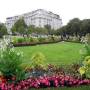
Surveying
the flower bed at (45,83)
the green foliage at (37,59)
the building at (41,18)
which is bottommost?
the flower bed at (45,83)

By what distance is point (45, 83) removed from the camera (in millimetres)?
9156

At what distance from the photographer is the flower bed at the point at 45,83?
8.76 m

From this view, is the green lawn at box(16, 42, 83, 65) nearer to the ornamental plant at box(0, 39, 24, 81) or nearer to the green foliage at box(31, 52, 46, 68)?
the green foliage at box(31, 52, 46, 68)

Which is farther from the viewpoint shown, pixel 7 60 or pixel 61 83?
pixel 7 60

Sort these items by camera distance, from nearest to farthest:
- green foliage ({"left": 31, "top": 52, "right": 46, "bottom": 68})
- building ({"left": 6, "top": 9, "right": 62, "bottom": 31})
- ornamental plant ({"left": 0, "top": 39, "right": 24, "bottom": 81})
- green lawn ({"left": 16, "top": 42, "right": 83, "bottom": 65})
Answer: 1. ornamental plant ({"left": 0, "top": 39, "right": 24, "bottom": 81})
2. green foliage ({"left": 31, "top": 52, "right": 46, "bottom": 68})
3. green lawn ({"left": 16, "top": 42, "right": 83, "bottom": 65})
4. building ({"left": 6, "top": 9, "right": 62, "bottom": 31})

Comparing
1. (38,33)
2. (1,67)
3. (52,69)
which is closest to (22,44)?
(52,69)

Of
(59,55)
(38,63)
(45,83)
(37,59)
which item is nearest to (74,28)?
(59,55)

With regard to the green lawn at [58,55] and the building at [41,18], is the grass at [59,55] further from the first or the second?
the building at [41,18]

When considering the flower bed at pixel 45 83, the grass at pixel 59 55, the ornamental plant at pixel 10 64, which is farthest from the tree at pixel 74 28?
the flower bed at pixel 45 83

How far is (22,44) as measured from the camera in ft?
128

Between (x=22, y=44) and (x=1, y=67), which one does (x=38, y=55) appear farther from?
(x=22, y=44)

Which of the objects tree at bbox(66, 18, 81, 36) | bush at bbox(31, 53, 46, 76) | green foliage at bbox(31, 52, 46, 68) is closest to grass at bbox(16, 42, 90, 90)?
bush at bbox(31, 53, 46, 76)

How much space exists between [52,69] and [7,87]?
4.04m

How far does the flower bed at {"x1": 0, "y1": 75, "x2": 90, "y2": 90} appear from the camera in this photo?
8758 mm
